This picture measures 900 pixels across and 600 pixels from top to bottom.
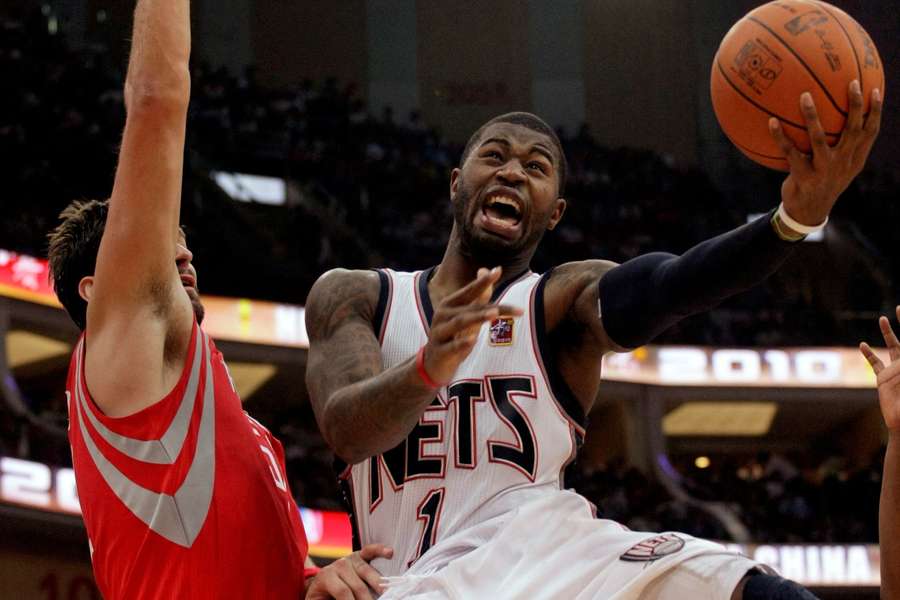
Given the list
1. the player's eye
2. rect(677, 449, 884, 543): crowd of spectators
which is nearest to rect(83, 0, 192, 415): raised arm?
the player's eye

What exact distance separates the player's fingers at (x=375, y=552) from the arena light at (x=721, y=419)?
1784 centimetres

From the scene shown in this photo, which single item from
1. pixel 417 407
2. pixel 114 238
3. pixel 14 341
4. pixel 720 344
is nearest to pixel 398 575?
pixel 417 407

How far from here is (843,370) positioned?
19.9m

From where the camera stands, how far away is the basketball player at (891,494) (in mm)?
3117

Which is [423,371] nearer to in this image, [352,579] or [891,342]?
[352,579]

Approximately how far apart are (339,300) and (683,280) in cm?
101

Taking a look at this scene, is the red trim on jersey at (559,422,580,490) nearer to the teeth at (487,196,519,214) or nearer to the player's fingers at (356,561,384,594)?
the player's fingers at (356,561,384,594)

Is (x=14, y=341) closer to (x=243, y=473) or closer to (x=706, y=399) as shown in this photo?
(x=706, y=399)

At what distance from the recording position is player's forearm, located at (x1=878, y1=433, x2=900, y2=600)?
10.2 ft

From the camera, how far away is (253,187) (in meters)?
19.0

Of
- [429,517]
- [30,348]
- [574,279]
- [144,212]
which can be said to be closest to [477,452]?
[429,517]

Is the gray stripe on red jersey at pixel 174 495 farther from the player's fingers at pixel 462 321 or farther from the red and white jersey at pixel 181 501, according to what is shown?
the player's fingers at pixel 462 321

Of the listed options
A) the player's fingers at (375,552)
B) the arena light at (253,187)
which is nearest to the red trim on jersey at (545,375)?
the player's fingers at (375,552)

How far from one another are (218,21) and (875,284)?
40.9 ft
